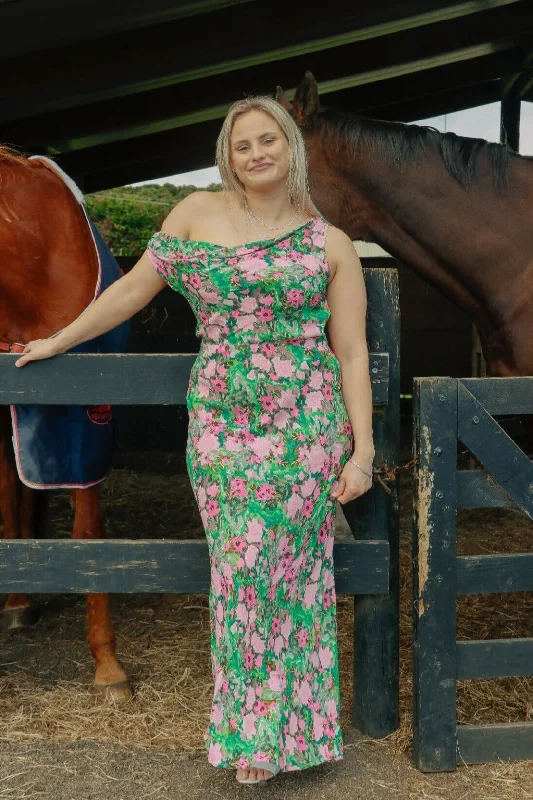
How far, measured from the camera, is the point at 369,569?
7.02 ft

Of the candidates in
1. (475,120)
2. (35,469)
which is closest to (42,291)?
(35,469)

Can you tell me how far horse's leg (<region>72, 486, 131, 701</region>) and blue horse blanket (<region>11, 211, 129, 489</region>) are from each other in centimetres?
11

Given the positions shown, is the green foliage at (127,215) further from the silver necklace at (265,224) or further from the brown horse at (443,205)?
the silver necklace at (265,224)

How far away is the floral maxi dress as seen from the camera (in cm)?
187

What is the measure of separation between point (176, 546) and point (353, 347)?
2.31 feet

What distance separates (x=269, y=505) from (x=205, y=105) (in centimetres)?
433

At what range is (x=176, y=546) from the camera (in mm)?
2154

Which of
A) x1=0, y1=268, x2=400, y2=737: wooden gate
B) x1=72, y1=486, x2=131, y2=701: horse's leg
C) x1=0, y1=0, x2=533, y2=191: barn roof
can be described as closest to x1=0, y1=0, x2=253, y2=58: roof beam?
x1=0, y1=0, x2=533, y2=191: barn roof

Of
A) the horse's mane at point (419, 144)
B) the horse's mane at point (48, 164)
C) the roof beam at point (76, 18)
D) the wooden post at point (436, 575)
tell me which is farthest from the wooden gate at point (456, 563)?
the roof beam at point (76, 18)

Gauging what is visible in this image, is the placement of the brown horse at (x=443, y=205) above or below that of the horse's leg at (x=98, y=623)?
above

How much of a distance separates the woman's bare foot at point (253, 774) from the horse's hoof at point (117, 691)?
2.38ft

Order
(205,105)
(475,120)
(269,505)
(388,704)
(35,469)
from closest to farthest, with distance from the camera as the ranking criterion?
(269,505) < (388,704) < (35,469) < (205,105) < (475,120)

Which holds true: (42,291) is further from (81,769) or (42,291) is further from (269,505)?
(81,769)

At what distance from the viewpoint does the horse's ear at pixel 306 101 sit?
10.3 feet
